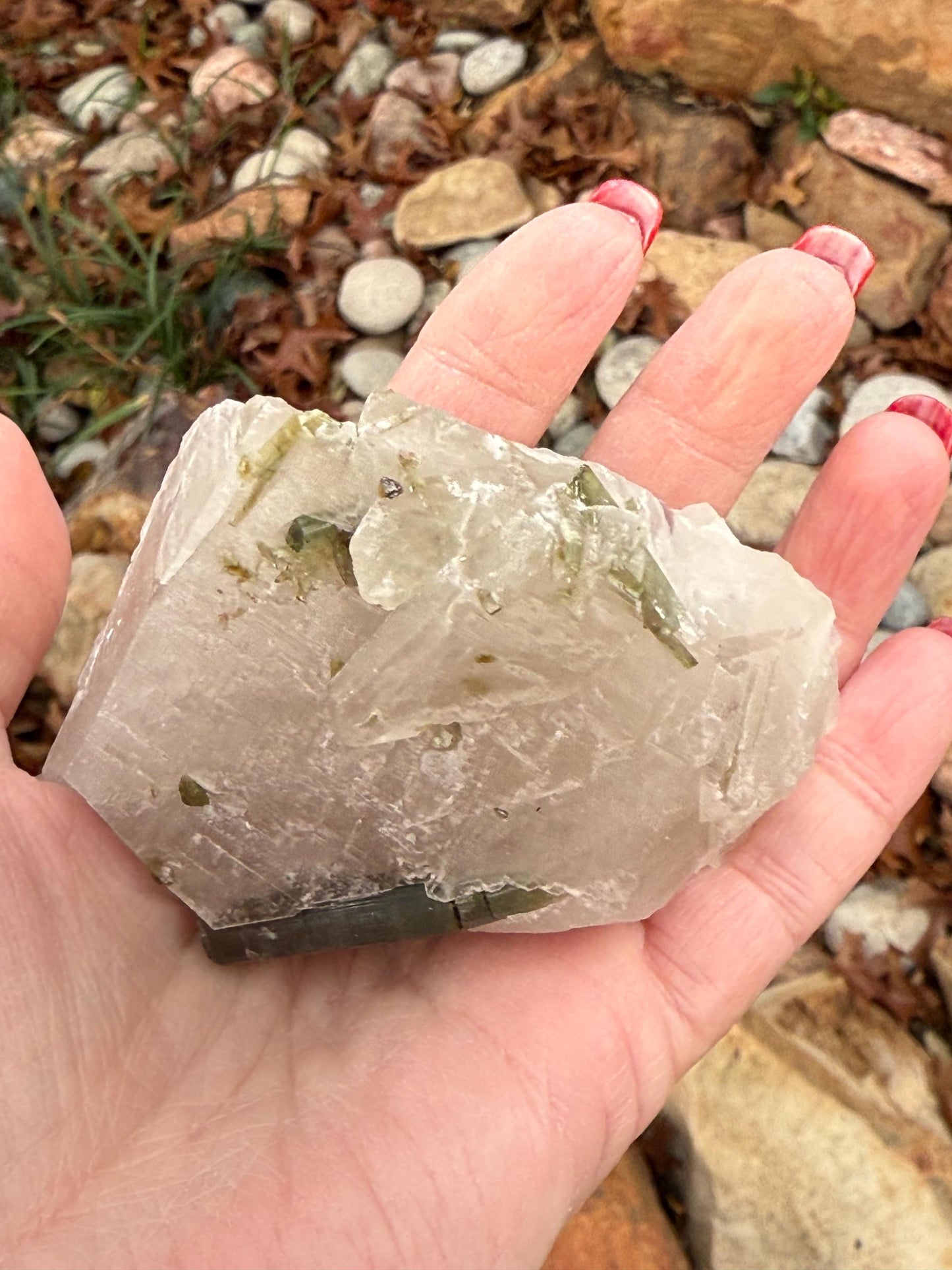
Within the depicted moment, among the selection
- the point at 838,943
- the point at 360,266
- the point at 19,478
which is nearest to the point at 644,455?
the point at 19,478

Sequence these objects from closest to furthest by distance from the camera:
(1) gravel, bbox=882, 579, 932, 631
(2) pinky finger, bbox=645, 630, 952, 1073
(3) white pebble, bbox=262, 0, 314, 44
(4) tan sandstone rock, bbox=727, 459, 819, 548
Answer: (2) pinky finger, bbox=645, 630, 952, 1073 < (1) gravel, bbox=882, 579, 932, 631 < (4) tan sandstone rock, bbox=727, 459, 819, 548 < (3) white pebble, bbox=262, 0, 314, 44

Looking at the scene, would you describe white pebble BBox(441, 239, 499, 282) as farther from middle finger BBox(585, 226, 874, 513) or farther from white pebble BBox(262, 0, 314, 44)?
middle finger BBox(585, 226, 874, 513)

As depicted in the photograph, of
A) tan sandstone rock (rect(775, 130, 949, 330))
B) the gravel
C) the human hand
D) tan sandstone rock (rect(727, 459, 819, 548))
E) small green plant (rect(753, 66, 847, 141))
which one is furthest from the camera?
small green plant (rect(753, 66, 847, 141))

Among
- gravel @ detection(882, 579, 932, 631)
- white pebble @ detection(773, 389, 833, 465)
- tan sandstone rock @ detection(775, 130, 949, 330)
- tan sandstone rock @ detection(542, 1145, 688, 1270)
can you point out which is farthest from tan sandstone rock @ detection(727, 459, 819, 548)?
tan sandstone rock @ detection(542, 1145, 688, 1270)

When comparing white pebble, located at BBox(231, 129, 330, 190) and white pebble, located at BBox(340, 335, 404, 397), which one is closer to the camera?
white pebble, located at BBox(340, 335, 404, 397)

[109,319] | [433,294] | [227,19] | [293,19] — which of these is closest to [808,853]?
[433,294]
